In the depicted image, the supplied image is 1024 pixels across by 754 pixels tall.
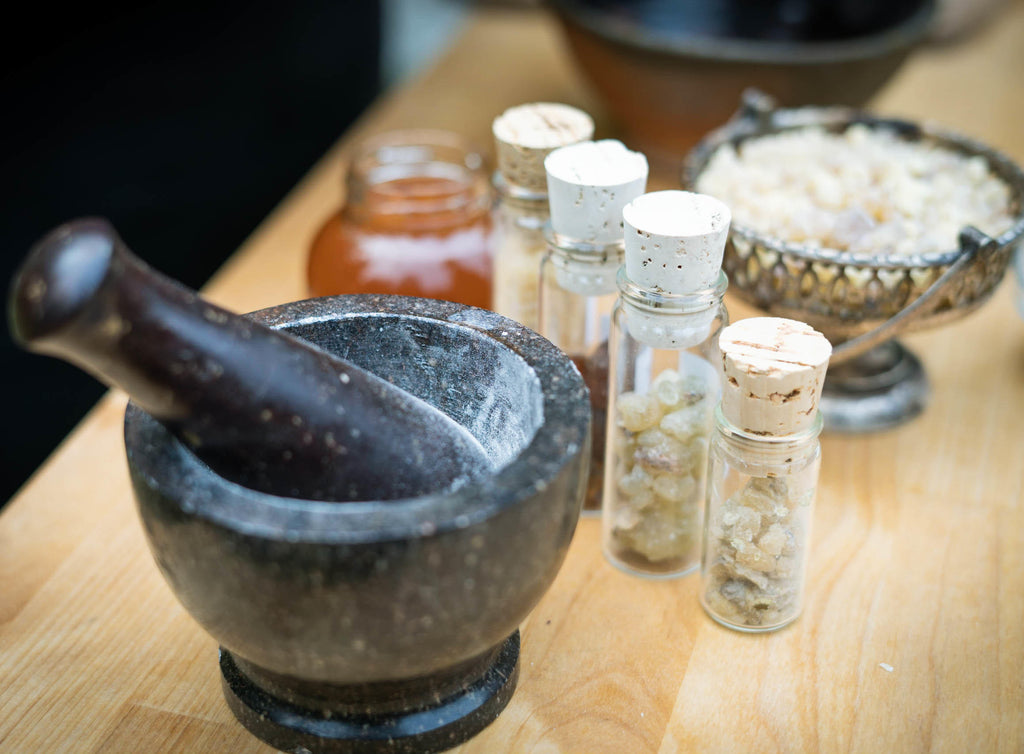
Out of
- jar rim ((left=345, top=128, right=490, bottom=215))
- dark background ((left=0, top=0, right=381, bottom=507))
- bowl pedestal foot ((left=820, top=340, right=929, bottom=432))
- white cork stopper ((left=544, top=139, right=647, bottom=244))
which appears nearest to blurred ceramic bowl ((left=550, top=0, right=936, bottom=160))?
jar rim ((left=345, top=128, right=490, bottom=215))

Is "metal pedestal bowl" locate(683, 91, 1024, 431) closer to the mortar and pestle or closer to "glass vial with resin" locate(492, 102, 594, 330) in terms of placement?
"glass vial with resin" locate(492, 102, 594, 330)

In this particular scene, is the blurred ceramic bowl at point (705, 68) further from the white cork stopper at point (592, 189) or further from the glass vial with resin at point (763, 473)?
the glass vial with resin at point (763, 473)

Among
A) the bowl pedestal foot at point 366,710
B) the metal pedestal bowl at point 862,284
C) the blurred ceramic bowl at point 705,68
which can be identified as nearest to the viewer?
the bowl pedestal foot at point 366,710

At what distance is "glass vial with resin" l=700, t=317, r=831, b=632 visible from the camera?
0.74 m

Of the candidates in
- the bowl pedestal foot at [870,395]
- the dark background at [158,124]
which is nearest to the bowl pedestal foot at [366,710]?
the bowl pedestal foot at [870,395]

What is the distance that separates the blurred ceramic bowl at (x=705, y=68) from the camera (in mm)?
1328

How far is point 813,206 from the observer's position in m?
1.05

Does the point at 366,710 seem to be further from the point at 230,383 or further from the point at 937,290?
the point at 937,290

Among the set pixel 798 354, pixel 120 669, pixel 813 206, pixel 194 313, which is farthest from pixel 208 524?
pixel 813 206

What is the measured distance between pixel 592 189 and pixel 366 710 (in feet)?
1.32

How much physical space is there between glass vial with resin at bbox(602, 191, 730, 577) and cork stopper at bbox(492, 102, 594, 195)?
145 millimetres

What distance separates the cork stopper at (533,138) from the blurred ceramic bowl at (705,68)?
420mm

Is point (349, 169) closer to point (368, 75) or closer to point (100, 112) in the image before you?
point (100, 112)

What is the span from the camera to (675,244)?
29.9 inches
